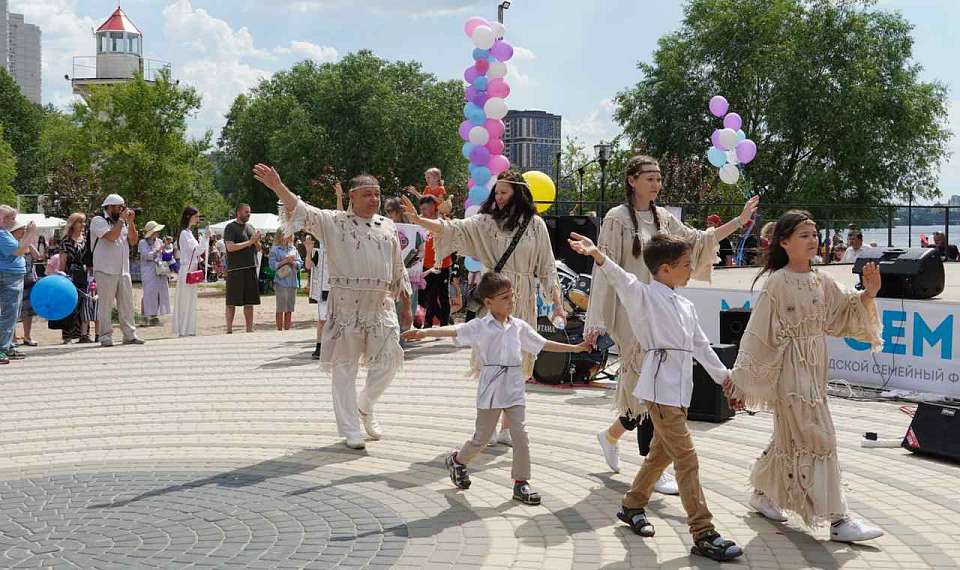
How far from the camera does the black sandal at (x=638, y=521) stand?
17.4ft

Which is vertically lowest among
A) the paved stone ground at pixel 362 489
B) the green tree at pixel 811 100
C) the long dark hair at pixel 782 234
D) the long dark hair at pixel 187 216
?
the paved stone ground at pixel 362 489

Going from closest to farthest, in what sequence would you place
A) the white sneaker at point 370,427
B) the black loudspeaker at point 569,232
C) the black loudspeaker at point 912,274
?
the white sneaker at point 370,427
the black loudspeaker at point 912,274
the black loudspeaker at point 569,232

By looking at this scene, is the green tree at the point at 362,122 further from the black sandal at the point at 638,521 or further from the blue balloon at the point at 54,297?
the black sandal at the point at 638,521

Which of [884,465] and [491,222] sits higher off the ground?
[491,222]

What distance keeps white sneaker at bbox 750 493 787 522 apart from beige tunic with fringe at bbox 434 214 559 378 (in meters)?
1.96

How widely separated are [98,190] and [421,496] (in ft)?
141

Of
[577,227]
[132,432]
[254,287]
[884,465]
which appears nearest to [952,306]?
[884,465]

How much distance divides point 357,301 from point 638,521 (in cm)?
310

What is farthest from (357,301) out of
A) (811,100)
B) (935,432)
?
(811,100)

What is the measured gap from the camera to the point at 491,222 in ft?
23.6

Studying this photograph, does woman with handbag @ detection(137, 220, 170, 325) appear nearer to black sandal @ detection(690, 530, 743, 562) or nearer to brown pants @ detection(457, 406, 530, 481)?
brown pants @ detection(457, 406, 530, 481)

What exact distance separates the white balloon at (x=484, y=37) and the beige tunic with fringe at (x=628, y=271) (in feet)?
27.7

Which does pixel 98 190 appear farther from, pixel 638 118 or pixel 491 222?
pixel 491 222

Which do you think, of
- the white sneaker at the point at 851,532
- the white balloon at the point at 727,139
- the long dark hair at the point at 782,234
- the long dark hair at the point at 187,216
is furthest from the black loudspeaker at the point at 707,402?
the white balloon at the point at 727,139
